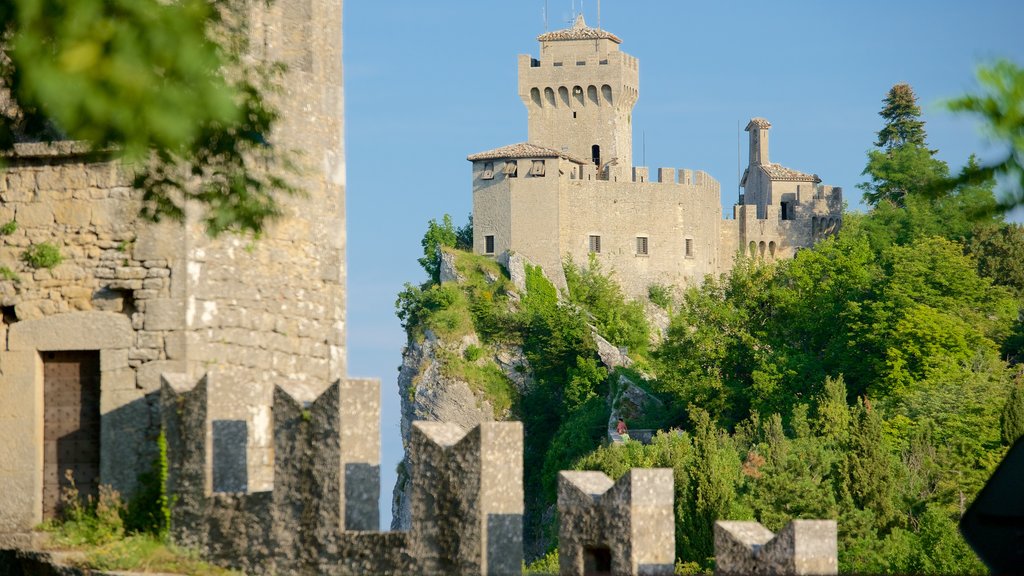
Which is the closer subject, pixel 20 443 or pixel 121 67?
pixel 121 67

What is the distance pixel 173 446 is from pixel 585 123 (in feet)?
250

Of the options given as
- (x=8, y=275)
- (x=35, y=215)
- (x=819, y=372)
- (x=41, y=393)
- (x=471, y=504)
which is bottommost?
(x=471, y=504)

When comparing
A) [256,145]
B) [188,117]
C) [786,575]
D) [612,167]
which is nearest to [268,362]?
[256,145]

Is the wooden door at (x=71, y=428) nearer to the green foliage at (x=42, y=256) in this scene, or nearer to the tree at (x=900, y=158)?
the green foliage at (x=42, y=256)

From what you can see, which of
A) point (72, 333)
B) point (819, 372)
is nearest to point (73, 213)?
point (72, 333)

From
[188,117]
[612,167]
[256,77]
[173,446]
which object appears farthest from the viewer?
[612,167]

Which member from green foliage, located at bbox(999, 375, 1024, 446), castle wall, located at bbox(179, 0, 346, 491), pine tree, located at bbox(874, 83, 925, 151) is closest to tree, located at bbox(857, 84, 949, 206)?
pine tree, located at bbox(874, 83, 925, 151)

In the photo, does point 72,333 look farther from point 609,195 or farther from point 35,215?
point 609,195

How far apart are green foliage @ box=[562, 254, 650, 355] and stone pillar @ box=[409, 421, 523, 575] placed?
66038 mm

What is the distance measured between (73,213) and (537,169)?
66.7 metres

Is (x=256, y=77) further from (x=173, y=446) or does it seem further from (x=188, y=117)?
(x=188, y=117)

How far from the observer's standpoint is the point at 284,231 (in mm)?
12984

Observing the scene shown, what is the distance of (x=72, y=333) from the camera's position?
12.3 metres

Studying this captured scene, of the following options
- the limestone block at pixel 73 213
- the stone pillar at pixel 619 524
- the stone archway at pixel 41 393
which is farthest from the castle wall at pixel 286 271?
the stone pillar at pixel 619 524
